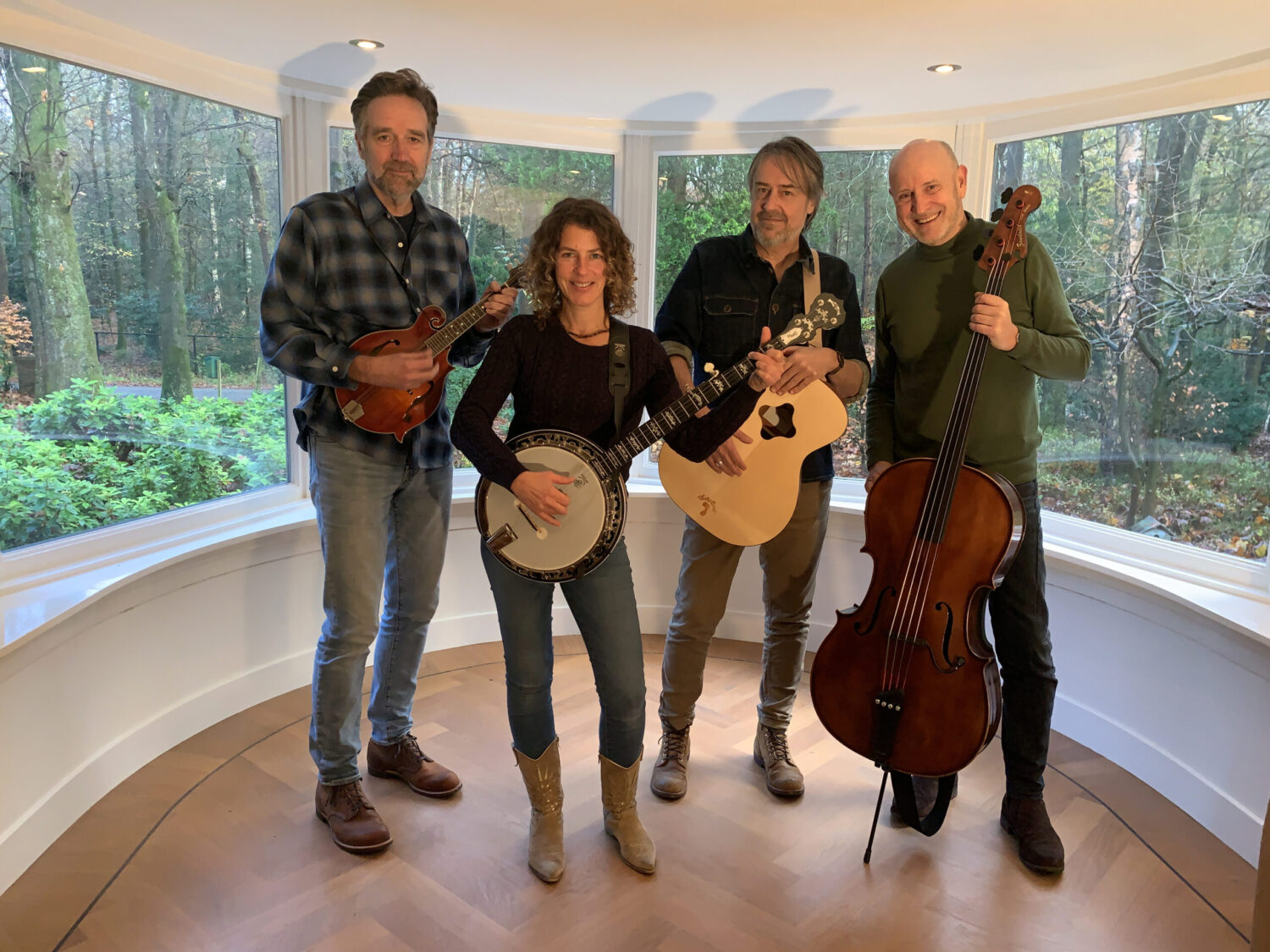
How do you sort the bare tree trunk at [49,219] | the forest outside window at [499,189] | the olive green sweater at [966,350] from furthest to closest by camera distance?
the forest outside window at [499,189] < the bare tree trunk at [49,219] < the olive green sweater at [966,350]

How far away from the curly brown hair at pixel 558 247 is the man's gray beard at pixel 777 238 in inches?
19.1

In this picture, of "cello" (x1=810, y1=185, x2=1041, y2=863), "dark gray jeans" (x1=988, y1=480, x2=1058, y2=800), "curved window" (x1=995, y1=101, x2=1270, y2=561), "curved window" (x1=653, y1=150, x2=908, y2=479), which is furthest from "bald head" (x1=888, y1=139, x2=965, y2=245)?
"curved window" (x1=653, y1=150, x2=908, y2=479)

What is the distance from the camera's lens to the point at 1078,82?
111 inches

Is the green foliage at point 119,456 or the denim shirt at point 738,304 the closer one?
the denim shirt at point 738,304

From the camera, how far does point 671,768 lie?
245 centimetres

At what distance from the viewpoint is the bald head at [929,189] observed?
200cm

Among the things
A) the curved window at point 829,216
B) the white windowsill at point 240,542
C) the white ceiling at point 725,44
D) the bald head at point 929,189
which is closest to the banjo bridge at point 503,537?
the white windowsill at point 240,542

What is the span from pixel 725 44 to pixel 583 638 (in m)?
1.62

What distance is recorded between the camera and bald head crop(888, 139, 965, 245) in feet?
6.56

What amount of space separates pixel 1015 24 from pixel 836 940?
7.04 ft

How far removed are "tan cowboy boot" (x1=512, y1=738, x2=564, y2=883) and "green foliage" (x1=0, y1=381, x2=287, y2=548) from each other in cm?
145

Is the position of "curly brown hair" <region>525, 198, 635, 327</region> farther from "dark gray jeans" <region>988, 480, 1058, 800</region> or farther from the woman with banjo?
"dark gray jeans" <region>988, 480, 1058, 800</region>

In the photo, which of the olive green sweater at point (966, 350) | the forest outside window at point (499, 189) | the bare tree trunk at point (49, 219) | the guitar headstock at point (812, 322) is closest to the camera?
the guitar headstock at point (812, 322)

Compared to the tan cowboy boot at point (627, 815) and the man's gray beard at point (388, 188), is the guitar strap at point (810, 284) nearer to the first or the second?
the man's gray beard at point (388, 188)
